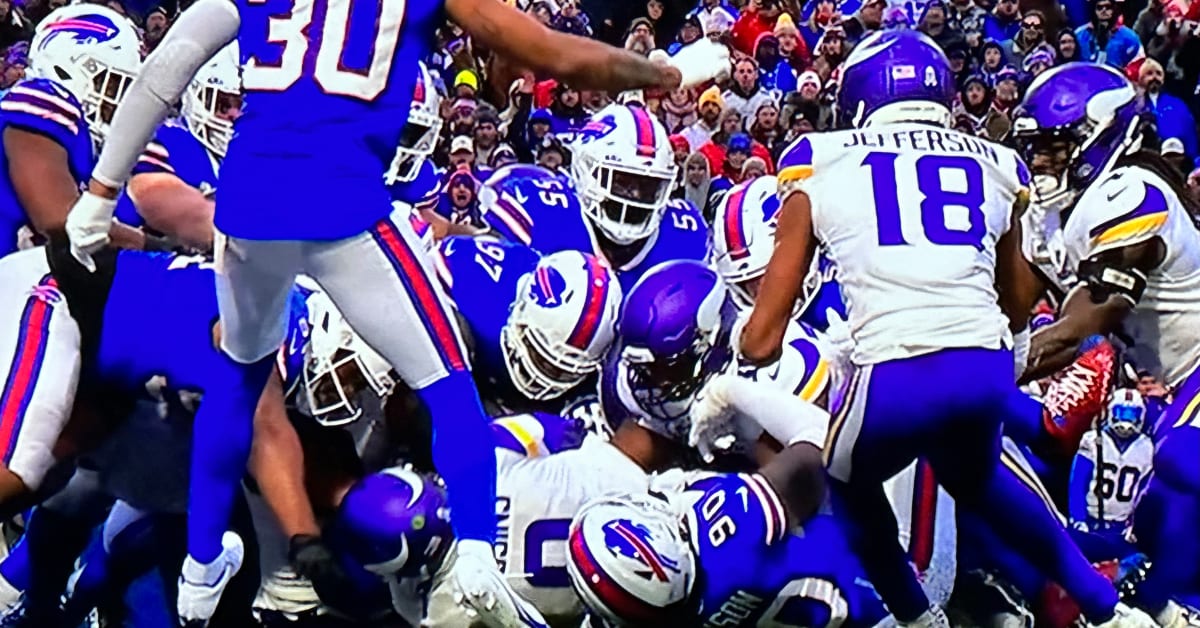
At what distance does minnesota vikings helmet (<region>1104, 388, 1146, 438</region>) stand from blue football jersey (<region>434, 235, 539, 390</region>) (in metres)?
1.92

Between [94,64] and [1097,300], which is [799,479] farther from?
[94,64]

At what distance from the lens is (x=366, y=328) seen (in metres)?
4.57

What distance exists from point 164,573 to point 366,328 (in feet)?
4.78

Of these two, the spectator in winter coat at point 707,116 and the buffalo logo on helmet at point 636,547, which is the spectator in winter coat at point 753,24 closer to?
the spectator in winter coat at point 707,116

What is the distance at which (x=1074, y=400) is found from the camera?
5797 mm

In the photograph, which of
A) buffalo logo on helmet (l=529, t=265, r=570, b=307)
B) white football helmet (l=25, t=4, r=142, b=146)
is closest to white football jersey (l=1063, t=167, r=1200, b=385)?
buffalo logo on helmet (l=529, t=265, r=570, b=307)

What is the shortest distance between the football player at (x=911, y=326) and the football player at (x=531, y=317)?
54 cm

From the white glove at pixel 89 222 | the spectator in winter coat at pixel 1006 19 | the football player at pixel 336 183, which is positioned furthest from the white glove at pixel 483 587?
the spectator in winter coat at pixel 1006 19

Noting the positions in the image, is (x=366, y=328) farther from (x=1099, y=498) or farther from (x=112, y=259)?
(x=1099, y=498)

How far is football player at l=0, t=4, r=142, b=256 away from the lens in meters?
5.47

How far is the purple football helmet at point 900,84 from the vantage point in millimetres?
5203

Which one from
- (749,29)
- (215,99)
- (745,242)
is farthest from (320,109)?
(749,29)

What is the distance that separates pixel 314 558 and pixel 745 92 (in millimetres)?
5817

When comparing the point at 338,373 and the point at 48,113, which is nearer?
the point at 338,373
